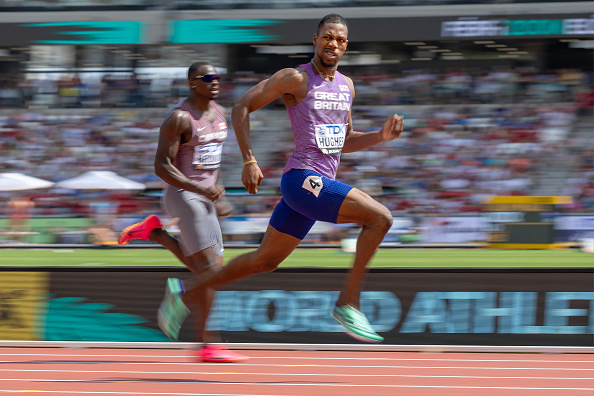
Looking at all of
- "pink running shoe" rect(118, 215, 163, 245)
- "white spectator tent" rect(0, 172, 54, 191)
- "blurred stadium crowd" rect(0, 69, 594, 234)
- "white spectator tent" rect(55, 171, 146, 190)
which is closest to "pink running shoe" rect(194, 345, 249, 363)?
"pink running shoe" rect(118, 215, 163, 245)

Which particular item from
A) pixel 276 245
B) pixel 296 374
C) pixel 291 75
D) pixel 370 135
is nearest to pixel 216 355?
pixel 296 374

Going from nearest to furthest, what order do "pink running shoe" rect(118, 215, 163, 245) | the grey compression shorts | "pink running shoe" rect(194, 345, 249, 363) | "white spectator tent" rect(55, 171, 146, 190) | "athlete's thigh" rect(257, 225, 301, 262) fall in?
"athlete's thigh" rect(257, 225, 301, 262) < the grey compression shorts < "pink running shoe" rect(194, 345, 249, 363) < "pink running shoe" rect(118, 215, 163, 245) < "white spectator tent" rect(55, 171, 146, 190)

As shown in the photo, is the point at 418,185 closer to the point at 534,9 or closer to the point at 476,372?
the point at 534,9

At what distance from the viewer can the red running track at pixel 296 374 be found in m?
4.87

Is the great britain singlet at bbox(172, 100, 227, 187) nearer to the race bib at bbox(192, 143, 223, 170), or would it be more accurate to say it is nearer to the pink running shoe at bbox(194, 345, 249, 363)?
the race bib at bbox(192, 143, 223, 170)

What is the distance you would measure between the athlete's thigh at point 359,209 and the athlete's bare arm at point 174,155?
120 centimetres

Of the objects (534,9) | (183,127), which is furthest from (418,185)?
(183,127)

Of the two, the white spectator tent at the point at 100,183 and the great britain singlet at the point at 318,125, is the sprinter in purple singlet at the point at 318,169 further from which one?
the white spectator tent at the point at 100,183

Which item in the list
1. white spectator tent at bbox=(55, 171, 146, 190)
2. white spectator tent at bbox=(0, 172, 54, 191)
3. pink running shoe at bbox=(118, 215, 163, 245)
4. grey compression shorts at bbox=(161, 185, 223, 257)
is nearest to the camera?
grey compression shorts at bbox=(161, 185, 223, 257)

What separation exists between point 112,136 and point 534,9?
9961 mm

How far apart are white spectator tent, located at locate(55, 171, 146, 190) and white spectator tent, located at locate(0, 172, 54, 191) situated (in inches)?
20.9

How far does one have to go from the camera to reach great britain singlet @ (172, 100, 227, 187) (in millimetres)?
5598

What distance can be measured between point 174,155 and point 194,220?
1.45 ft

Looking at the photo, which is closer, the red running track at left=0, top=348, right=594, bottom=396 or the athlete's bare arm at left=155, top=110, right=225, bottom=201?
the red running track at left=0, top=348, right=594, bottom=396
